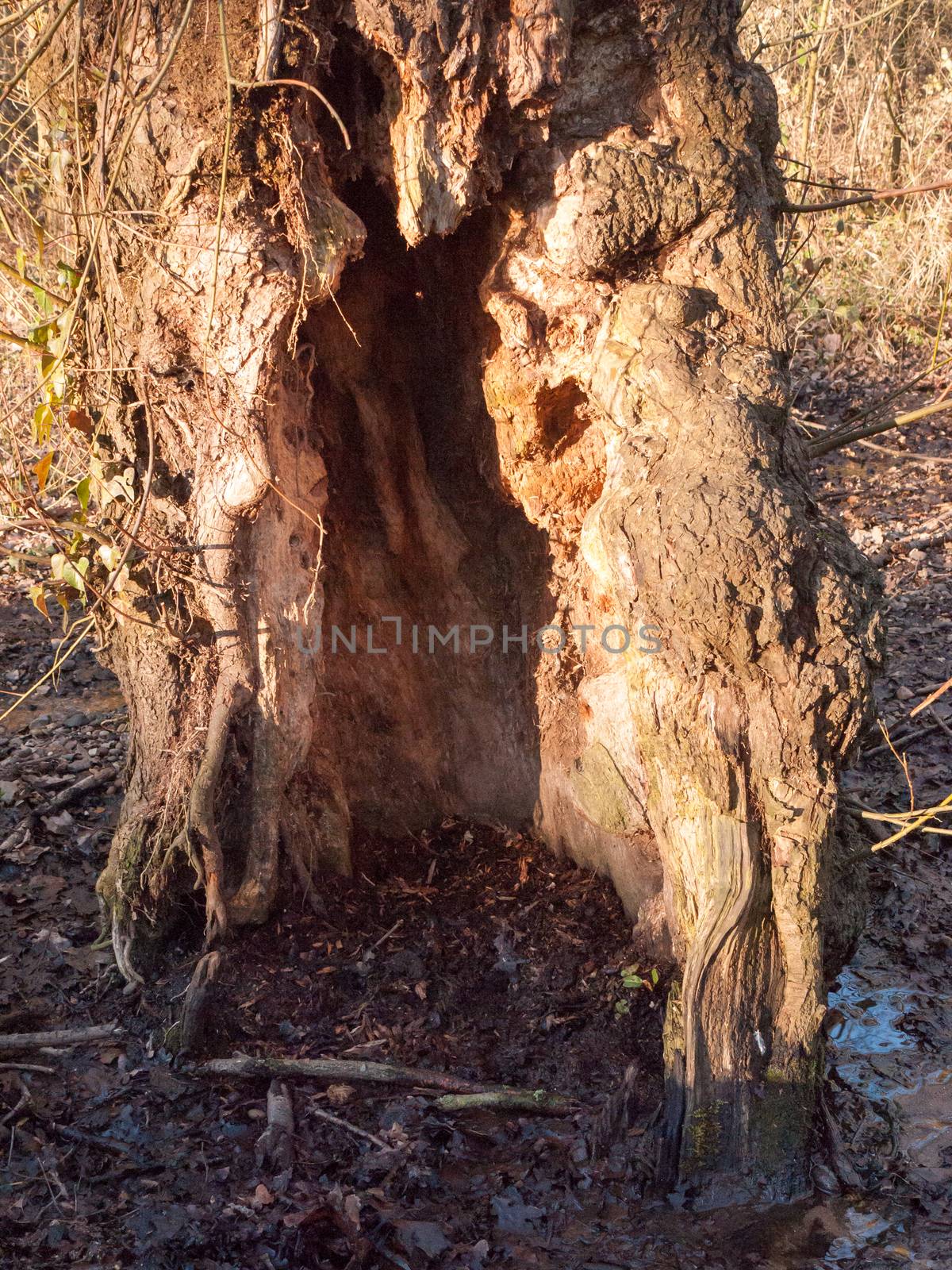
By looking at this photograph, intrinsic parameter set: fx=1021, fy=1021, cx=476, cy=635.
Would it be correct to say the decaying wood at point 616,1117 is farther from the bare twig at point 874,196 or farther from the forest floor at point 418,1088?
the bare twig at point 874,196

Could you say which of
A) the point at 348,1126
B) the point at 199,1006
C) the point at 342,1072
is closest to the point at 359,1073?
the point at 342,1072

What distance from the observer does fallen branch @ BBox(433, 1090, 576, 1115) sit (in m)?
2.60

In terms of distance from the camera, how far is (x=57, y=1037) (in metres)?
2.80

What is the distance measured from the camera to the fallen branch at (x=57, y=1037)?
2.76 metres

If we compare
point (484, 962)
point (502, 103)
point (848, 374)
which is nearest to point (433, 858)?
point (484, 962)

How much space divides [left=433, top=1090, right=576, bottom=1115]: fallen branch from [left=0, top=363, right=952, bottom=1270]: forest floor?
0.07 feet

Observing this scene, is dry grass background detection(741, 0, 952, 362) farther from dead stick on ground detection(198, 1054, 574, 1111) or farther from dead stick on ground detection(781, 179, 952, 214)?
dead stick on ground detection(198, 1054, 574, 1111)

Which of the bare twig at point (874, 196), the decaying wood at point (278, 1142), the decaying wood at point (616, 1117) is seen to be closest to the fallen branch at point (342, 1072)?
the decaying wood at point (278, 1142)

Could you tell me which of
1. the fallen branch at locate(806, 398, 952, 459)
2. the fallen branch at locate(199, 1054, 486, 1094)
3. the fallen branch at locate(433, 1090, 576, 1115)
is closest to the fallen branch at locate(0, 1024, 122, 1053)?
the fallen branch at locate(199, 1054, 486, 1094)

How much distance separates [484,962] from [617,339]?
1851 mm

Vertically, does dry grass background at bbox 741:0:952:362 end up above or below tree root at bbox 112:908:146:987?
above

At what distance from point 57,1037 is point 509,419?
2.15 m

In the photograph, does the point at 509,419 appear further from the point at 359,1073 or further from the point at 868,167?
the point at 868,167

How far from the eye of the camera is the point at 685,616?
239 cm
